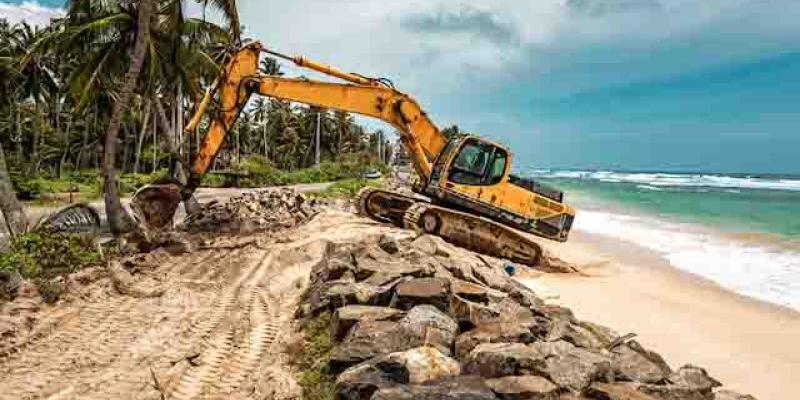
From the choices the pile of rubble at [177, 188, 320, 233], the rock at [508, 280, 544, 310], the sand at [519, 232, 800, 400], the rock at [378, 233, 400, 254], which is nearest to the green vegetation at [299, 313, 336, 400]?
the rock at [508, 280, 544, 310]

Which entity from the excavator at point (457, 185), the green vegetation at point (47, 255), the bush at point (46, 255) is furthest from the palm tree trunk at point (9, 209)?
the excavator at point (457, 185)

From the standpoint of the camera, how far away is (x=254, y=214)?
1364 centimetres

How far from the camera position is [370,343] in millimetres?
4758

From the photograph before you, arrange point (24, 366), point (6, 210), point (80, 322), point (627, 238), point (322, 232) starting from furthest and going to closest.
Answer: point (627, 238), point (322, 232), point (6, 210), point (80, 322), point (24, 366)

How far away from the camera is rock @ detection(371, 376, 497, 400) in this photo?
3.68 m

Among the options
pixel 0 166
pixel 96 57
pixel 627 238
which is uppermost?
pixel 96 57

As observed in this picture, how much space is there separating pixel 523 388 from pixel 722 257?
13.7 m

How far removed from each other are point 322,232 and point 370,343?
786 cm

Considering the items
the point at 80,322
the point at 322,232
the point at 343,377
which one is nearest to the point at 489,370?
the point at 343,377

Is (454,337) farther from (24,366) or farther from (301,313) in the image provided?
(24,366)

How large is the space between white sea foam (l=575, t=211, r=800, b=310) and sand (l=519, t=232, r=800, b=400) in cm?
61

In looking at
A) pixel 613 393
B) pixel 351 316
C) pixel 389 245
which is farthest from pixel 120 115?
pixel 613 393

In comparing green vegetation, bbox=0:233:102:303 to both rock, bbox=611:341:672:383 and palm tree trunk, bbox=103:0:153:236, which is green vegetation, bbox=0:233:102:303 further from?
rock, bbox=611:341:672:383

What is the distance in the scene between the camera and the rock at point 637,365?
4664mm
